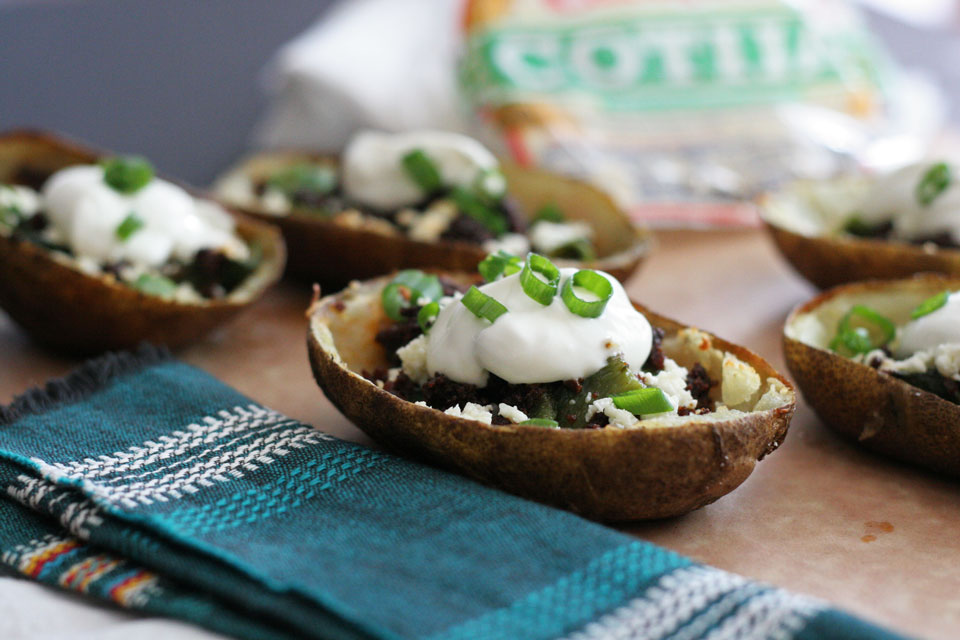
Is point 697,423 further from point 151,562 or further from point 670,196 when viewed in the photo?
point 670,196

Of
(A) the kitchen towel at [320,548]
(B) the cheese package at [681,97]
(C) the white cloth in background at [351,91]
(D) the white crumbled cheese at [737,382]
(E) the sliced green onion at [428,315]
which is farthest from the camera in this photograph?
(C) the white cloth in background at [351,91]

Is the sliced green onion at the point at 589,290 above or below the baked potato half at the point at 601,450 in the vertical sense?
above

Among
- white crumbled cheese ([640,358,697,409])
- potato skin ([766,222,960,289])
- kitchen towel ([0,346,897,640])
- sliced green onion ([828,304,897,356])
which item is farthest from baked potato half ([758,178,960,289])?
kitchen towel ([0,346,897,640])

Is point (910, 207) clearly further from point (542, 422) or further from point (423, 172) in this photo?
point (542, 422)

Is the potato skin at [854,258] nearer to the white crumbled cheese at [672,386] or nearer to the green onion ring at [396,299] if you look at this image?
the white crumbled cheese at [672,386]

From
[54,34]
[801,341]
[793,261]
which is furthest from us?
[54,34]

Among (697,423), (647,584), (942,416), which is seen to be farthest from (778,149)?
(647,584)

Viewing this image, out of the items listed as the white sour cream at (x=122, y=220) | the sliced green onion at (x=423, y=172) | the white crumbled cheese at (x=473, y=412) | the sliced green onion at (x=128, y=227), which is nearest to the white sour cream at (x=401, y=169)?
the sliced green onion at (x=423, y=172)
